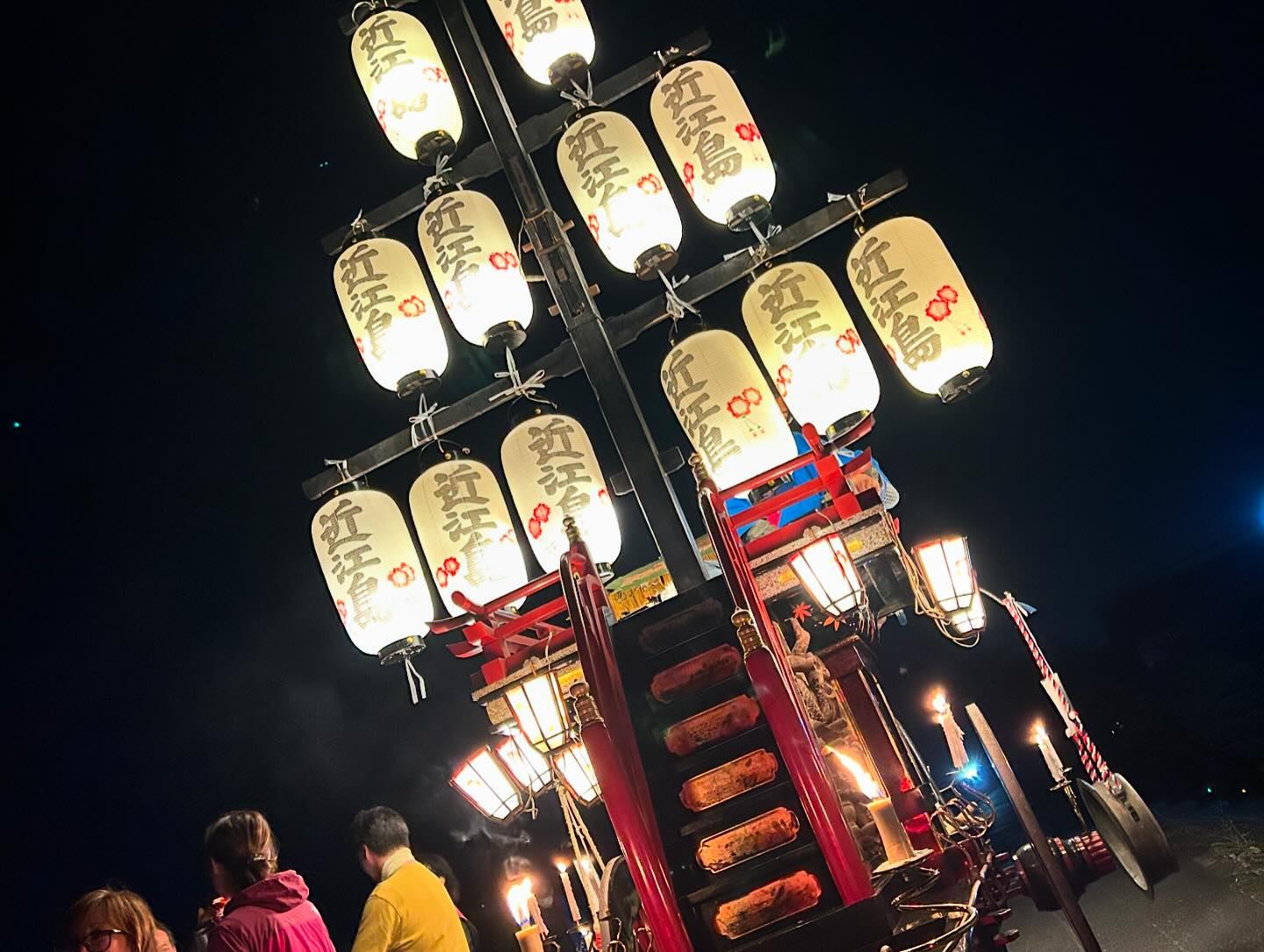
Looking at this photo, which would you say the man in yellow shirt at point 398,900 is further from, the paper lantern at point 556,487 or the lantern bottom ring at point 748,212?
the lantern bottom ring at point 748,212

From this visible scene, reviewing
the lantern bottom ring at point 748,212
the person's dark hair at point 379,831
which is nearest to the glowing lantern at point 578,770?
the person's dark hair at point 379,831

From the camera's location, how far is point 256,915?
11.2 ft

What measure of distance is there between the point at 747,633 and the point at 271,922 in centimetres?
323

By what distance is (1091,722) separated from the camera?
37594mm

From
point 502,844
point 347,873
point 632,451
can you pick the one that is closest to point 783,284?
point 632,451

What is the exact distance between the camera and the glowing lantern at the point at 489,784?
9.64 metres

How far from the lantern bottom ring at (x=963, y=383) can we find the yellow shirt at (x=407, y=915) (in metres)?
6.52

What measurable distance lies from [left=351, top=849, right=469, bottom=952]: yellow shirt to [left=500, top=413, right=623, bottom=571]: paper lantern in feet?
14.5

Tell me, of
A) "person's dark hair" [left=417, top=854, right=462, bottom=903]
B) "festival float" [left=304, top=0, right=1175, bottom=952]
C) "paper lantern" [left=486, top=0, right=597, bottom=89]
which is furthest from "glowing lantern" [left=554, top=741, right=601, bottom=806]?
"paper lantern" [left=486, top=0, right=597, bottom=89]

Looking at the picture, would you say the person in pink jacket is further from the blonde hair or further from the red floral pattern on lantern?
the red floral pattern on lantern

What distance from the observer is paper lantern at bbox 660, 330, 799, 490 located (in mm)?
8250

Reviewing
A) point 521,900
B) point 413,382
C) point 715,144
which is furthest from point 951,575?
point 521,900

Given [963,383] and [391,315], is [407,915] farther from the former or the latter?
[963,383]

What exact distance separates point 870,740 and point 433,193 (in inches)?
458
